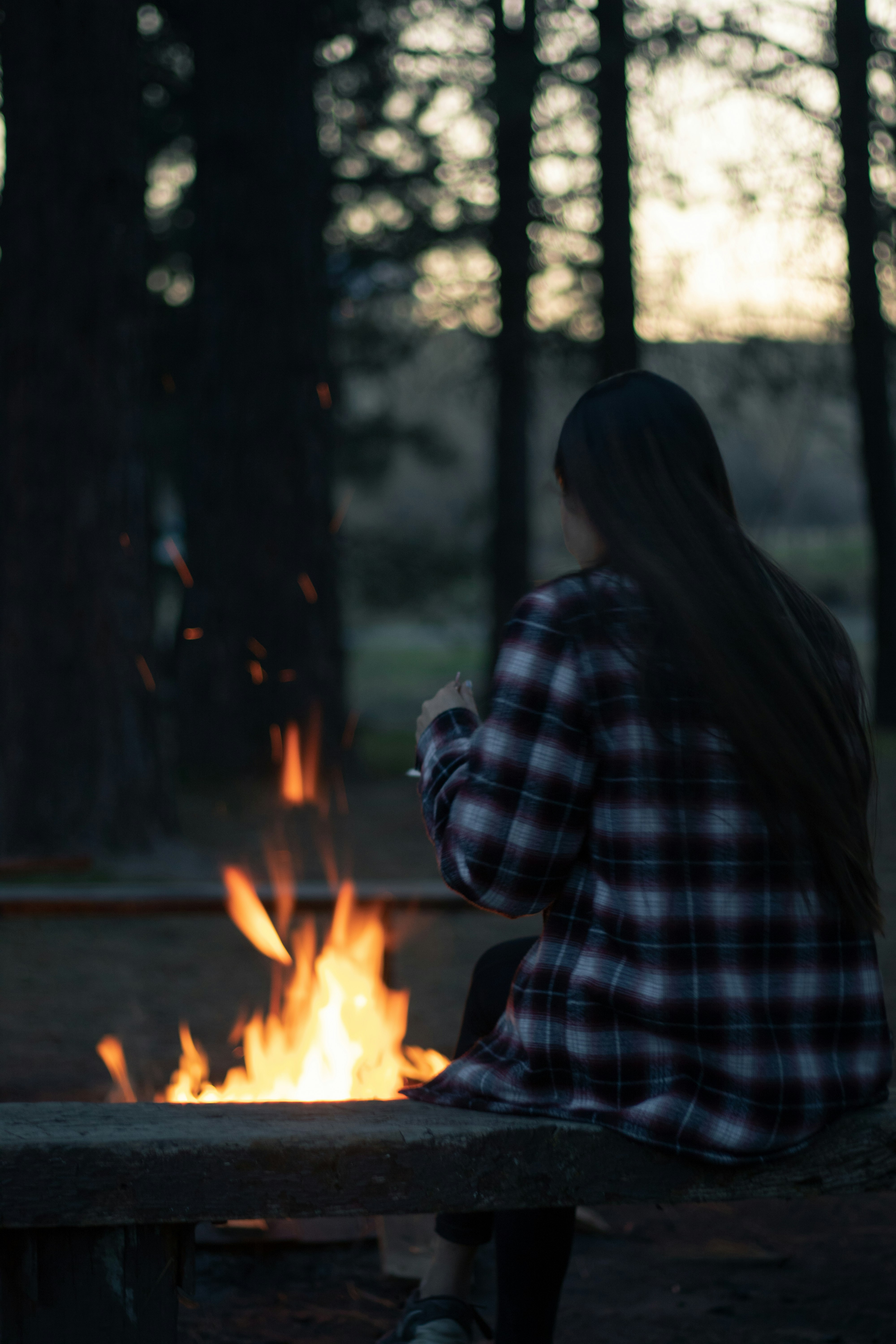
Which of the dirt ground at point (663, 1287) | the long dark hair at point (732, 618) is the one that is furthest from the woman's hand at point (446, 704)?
the dirt ground at point (663, 1287)

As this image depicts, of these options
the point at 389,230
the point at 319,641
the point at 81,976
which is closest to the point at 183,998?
the point at 81,976

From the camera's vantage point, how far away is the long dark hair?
1873 millimetres

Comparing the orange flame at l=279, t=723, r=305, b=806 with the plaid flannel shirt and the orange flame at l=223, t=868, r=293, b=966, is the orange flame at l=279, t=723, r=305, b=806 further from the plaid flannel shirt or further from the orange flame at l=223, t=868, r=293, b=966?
the plaid flannel shirt

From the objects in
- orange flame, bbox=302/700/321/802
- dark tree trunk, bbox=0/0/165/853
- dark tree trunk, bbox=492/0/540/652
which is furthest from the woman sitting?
dark tree trunk, bbox=492/0/540/652

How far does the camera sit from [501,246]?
14.0 metres

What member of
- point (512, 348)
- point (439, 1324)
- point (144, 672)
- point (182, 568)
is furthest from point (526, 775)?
point (512, 348)

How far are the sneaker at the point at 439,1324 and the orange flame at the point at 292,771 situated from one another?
7741 mm

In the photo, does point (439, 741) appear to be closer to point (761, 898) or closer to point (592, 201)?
point (761, 898)

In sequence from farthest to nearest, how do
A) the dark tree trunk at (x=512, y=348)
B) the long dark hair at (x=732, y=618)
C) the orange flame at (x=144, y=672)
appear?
the dark tree trunk at (x=512, y=348), the orange flame at (x=144, y=672), the long dark hair at (x=732, y=618)

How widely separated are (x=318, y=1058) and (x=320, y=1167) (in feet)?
4.90

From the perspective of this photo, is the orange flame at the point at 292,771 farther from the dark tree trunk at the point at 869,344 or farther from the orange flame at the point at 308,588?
the dark tree trunk at the point at 869,344

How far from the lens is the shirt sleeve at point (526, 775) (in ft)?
6.18

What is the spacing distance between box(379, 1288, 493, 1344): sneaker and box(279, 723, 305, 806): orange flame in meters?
7.74

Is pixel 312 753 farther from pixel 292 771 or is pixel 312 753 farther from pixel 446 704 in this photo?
pixel 446 704
